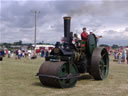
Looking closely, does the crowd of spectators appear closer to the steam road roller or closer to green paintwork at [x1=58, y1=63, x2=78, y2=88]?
the steam road roller

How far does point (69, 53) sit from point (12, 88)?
219 centimetres

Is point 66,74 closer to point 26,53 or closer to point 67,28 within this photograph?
point 67,28

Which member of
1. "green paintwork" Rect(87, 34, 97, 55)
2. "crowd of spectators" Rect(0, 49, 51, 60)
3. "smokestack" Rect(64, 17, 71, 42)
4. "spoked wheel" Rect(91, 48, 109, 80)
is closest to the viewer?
"smokestack" Rect(64, 17, 71, 42)

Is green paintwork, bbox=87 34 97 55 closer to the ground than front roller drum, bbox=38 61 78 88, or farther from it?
farther from it

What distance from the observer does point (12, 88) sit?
6.14 meters

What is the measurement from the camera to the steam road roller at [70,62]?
618 centimetres

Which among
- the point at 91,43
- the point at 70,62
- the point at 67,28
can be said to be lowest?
the point at 70,62

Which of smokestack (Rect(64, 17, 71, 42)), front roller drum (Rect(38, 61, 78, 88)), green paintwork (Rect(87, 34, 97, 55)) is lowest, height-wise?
front roller drum (Rect(38, 61, 78, 88))

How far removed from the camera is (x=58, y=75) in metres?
6.01

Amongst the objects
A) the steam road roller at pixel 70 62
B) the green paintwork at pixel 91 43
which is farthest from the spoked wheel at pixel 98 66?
the green paintwork at pixel 91 43

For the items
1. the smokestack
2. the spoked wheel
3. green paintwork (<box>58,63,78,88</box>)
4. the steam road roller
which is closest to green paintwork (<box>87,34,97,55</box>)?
the steam road roller

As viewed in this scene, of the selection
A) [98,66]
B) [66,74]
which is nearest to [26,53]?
[98,66]

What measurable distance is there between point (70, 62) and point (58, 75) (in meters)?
0.74

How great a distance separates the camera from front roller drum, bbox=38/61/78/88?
605 centimetres
